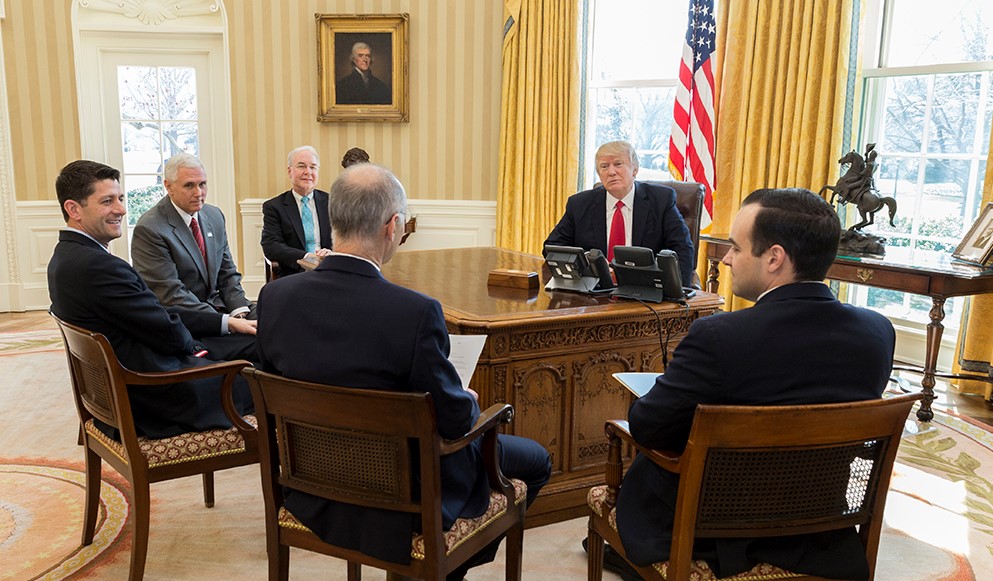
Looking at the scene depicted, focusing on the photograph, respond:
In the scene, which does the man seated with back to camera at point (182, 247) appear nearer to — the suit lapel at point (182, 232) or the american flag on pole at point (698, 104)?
the suit lapel at point (182, 232)

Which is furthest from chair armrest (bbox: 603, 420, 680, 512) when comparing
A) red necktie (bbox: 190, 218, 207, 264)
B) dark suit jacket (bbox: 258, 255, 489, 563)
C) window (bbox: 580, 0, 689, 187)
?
window (bbox: 580, 0, 689, 187)

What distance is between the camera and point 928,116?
209 inches

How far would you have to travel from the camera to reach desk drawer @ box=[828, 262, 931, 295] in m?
4.16

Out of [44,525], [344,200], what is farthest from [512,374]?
[44,525]

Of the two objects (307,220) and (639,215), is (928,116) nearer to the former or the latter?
(639,215)

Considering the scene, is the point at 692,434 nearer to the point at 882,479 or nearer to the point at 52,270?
the point at 882,479

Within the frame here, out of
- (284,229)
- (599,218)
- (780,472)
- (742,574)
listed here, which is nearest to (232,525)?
(742,574)

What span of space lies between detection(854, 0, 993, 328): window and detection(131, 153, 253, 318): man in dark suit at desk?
155 inches

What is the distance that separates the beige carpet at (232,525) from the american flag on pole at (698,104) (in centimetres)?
247

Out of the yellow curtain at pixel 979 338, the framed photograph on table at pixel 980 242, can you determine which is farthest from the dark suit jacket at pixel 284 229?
the yellow curtain at pixel 979 338

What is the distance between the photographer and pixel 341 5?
723 centimetres

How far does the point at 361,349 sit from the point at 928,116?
191 inches

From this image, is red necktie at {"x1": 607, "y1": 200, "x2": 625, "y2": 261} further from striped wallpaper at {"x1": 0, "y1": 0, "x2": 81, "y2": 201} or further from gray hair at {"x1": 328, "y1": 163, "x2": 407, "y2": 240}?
striped wallpaper at {"x1": 0, "y1": 0, "x2": 81, "y2": 201}

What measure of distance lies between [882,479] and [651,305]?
1344 mm
